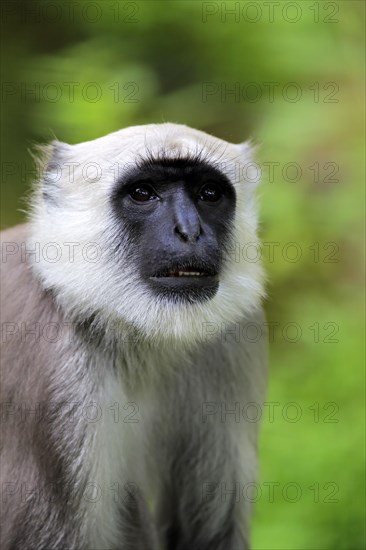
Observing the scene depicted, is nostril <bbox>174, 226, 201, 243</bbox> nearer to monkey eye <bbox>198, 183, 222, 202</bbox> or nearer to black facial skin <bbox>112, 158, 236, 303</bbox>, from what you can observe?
black facial skin <bbox>112, 158, 236, 303</bbox>

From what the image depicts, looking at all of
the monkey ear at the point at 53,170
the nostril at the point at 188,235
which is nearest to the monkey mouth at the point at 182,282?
the nostril at the point at 188,235

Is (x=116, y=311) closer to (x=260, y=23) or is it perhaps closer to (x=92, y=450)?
(x=92, y=450)

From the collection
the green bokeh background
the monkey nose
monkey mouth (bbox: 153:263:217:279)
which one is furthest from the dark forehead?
the green bokeh background

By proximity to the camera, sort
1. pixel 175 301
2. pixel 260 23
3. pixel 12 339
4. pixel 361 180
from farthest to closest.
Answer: pixel 260 23, pixel 361 180, pixel 12 339, pixel 175 301

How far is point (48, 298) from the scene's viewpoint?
492 cm

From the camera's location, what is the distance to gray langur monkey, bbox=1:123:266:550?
4.68m

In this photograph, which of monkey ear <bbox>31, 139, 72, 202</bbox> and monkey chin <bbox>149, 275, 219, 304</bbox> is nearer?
monkey chin <bbox>149, 275, 219, 304</bbox>

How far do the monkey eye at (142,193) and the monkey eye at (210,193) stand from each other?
26 cm

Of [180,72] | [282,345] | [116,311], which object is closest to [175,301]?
[116,311]

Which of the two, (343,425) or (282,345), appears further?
(282,345)

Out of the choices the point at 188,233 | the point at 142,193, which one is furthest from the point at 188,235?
the point at 142,193

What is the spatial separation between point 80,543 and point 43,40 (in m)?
6.92

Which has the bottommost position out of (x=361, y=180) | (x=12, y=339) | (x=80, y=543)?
(x=80, y=543)

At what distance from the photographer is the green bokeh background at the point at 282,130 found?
6.83m
